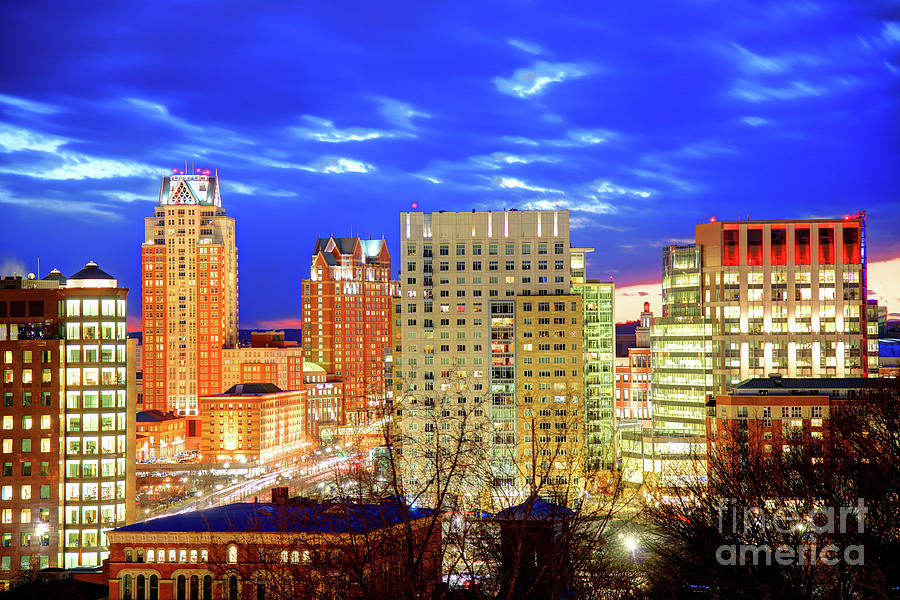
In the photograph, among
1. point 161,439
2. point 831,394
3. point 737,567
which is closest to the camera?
point 737,567

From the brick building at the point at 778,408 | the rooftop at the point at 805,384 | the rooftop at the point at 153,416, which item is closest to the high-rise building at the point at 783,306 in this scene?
the rooftop at the point at 805,384

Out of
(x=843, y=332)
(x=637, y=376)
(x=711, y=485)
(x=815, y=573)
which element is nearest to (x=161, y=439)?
(x=637, y=376)

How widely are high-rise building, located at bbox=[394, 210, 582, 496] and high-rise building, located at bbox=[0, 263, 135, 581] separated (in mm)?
29458

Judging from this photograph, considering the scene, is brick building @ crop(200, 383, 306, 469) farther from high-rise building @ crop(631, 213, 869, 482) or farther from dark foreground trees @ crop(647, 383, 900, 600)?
dark foreground trees @ crop(647, 383, 900, 600)

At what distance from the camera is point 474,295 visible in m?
100

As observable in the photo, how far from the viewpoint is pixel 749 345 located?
112250 mm

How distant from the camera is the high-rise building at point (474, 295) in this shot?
9694 cm

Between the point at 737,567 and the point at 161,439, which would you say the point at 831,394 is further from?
the point at 161,439

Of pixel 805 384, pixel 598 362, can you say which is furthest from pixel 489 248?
pixel 805 384

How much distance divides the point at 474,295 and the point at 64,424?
43.0 meters

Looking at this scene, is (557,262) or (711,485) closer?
(711,485)

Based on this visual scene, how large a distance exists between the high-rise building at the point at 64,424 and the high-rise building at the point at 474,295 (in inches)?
1160

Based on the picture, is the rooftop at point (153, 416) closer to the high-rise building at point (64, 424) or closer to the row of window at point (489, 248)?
the row of window at point (489, 248)

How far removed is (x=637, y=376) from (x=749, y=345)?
56040mm
